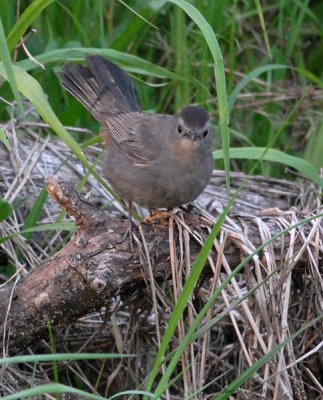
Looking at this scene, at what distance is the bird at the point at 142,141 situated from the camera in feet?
13.8

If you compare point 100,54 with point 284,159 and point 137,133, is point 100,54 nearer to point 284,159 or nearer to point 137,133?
point 137,133

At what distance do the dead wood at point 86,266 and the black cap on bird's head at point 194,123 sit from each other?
535mm

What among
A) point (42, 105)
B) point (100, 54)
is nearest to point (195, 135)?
point (100, 54)

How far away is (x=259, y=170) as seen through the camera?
5781 millimetres

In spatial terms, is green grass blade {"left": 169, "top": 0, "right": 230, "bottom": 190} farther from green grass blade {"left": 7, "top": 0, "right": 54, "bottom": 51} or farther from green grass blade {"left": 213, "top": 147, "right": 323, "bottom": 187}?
green grass blade {"left": 213, "top": 147, "right": 323, "bottom": 187}

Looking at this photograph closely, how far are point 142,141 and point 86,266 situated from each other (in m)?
1.06

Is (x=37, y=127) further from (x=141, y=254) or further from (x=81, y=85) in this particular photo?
(x=141, y=254)

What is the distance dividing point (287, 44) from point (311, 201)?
180cm

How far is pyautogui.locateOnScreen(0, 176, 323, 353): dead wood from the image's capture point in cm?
361

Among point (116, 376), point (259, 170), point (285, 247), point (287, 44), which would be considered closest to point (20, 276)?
point (116, 376)

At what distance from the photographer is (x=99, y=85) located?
15.6 ft

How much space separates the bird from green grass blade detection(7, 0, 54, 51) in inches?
26.8

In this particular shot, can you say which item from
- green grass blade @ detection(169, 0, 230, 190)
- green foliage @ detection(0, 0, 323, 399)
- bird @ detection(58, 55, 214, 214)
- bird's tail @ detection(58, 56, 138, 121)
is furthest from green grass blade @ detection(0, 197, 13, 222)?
green grass blade @ detection(169, 0, 230, 190)

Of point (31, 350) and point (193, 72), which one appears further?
point (193, 72)
